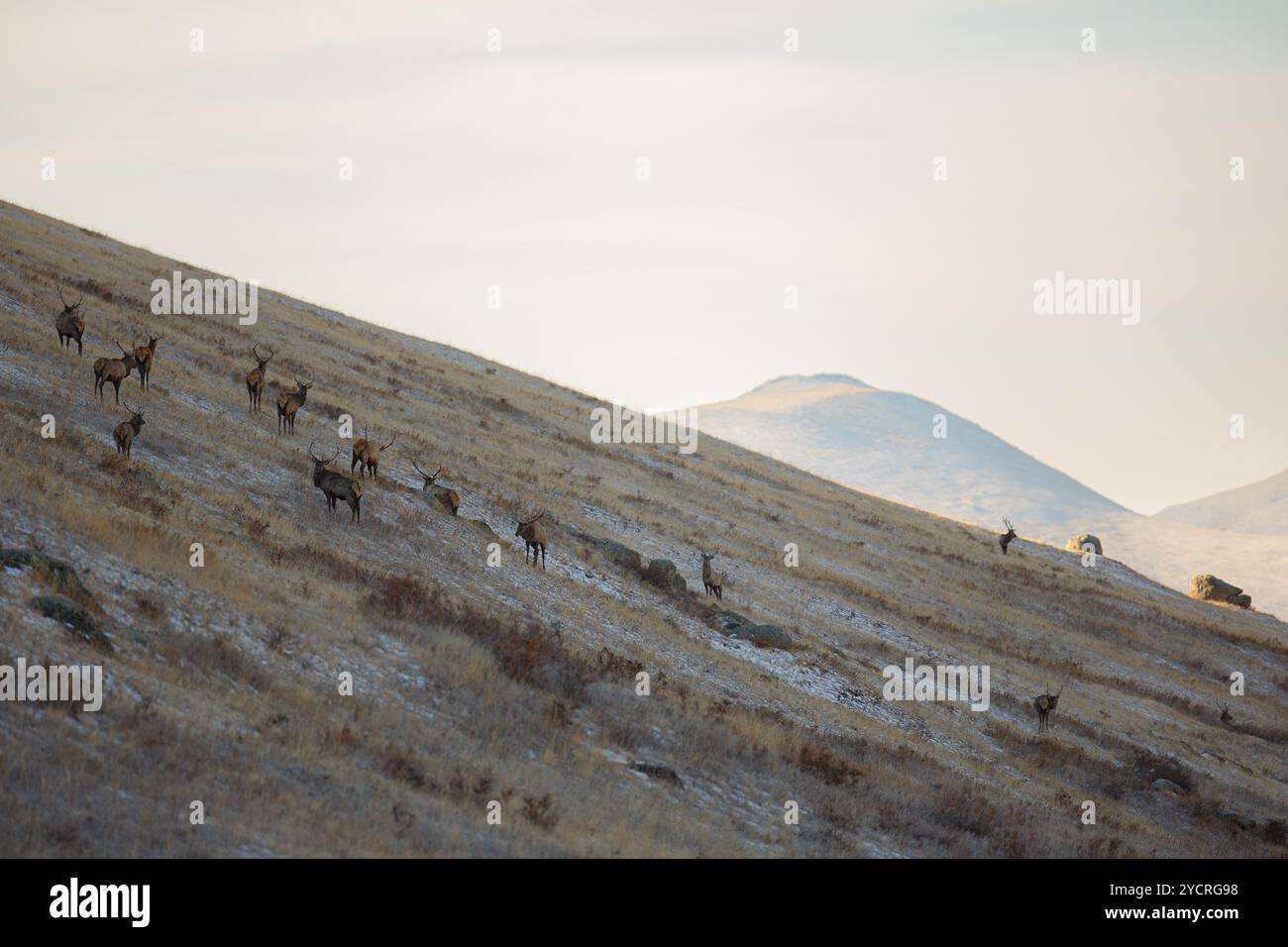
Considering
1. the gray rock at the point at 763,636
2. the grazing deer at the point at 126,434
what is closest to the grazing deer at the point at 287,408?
the grazing deer at the point at 126,434

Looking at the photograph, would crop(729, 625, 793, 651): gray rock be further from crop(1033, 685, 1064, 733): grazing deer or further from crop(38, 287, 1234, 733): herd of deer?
crop(1033, 685, 1064, 733): grazing deer

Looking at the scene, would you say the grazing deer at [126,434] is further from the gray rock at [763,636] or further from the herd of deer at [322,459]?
the gray rock at [763,636]

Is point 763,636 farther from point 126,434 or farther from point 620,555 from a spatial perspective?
point 126,434

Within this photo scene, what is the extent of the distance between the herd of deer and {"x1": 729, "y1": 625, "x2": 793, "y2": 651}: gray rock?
2937 mm

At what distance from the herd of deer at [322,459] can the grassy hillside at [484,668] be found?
0.53 m

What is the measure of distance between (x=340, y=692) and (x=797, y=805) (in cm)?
811

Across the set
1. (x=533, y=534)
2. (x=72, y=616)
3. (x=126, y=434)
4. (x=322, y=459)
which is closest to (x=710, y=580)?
(x=533, y=534)

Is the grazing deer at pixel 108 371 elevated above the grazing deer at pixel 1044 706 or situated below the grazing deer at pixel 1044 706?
above

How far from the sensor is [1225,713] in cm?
4238

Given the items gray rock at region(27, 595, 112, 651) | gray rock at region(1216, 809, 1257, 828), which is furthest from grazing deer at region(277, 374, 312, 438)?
gray rock at region(1216, 809, 1257, 828)

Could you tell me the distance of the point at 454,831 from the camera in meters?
15.1

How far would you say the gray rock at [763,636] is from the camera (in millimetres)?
32438

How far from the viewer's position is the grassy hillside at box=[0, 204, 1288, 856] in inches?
600
